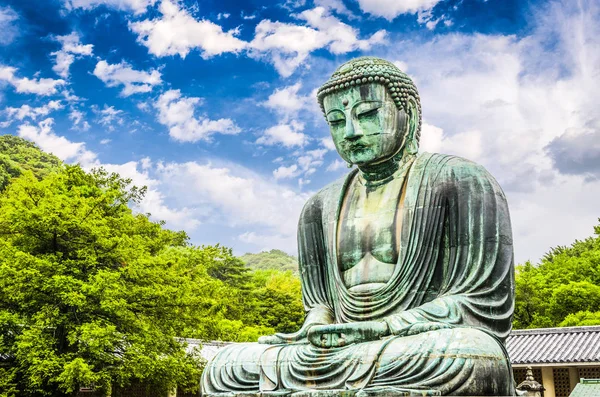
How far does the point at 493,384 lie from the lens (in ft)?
18.0

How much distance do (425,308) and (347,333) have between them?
0.72m

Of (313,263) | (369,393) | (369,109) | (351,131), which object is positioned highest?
(369,109)

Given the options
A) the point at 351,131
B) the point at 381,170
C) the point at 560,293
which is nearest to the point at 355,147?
the point at 351,131

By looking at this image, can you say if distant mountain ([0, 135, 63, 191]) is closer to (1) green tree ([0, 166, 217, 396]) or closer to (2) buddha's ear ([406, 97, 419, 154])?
(1) green tree ([0, 166, 217, 396])

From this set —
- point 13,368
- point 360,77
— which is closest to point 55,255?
point 13,368

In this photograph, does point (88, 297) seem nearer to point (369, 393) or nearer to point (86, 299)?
point (86, 299)

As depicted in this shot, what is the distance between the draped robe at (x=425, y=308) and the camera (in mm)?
5512

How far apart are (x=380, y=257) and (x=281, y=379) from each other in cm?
158

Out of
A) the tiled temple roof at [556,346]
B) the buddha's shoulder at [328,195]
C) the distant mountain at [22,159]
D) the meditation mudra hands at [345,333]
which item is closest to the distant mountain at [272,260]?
the distant mountain at [22,159]

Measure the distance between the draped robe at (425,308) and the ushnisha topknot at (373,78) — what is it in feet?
2.29

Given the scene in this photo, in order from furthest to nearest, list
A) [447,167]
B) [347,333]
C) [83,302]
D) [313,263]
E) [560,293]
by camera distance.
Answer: [560,293] < [83,302] < [313,263] < [447,167] < [347,333]

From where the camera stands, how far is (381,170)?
24.0ft

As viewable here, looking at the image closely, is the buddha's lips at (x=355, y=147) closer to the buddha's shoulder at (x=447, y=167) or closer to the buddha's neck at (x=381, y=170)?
the buddha's neck at (x=381, y=170)

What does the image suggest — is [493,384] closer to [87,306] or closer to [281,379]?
[281,379]
